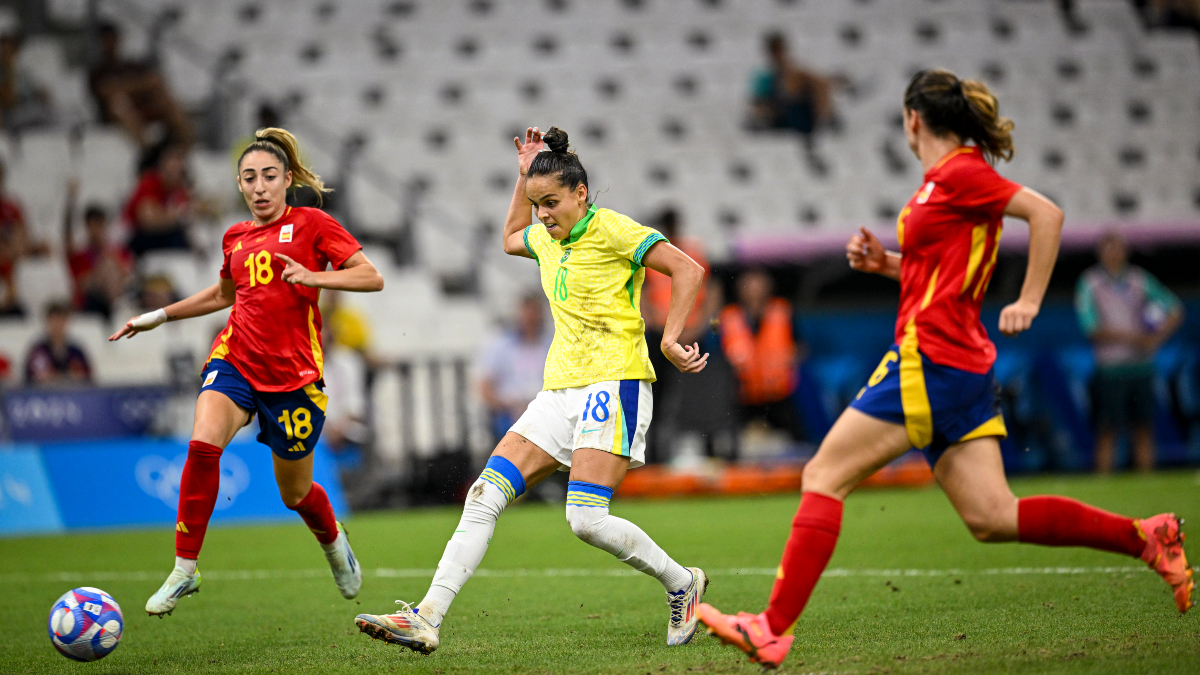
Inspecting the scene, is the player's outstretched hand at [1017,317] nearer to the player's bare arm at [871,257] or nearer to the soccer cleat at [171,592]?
the player's bare arm at [871,257]

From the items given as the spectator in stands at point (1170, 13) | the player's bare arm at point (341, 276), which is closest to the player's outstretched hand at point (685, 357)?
the player's bare arm at point (341, 276)

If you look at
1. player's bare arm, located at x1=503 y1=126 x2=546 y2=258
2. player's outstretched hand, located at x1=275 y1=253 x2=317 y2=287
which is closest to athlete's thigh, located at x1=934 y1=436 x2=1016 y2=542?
player's bare arm, located at x1=503 y1=126 x2=546 y2=258

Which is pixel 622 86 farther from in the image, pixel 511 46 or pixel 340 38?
pixel 340 38

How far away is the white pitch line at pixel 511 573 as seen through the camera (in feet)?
22.6

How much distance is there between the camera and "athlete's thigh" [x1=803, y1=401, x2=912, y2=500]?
14.0 feet

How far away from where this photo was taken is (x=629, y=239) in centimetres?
529

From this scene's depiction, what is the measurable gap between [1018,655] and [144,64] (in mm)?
15997

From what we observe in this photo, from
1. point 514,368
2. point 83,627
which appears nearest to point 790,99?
point 514,368

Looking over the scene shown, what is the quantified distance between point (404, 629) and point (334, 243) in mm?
2157

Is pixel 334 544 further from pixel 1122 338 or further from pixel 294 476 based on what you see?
pixel 1122 338

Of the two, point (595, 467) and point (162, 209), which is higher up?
point (162, 209)

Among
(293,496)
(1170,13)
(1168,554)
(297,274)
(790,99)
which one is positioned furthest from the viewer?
(1170,13)

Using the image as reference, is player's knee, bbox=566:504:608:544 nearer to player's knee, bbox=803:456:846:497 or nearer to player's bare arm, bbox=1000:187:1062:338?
player's knee, bbox=803:456:846:497

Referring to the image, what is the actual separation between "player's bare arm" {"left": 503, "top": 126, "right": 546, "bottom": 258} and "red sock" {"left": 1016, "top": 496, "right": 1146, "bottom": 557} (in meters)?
2.52
